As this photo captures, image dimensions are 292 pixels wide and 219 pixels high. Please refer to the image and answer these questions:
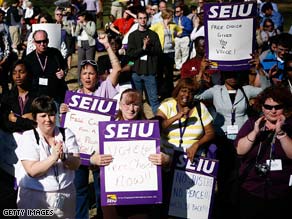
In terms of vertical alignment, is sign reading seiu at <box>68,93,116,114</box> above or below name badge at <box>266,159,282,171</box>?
above

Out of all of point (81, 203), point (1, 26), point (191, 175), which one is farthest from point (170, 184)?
point (1, 26)

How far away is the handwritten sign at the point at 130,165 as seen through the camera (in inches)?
237

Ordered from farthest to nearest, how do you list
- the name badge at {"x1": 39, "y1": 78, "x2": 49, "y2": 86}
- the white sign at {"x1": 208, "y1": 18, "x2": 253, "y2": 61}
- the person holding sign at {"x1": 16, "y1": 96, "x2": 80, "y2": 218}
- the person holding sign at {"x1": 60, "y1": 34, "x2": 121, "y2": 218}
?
the name badge at {"x1": 39, "y1": 78, "x2": 49, "y2": 86}, the white sign at {"x1": 208, "y1": 18, "x2": 253, "y2": 61}, the person holding sign at {"x1": 60, "y1": 34, "x2": 121, "y2": 218}, the person holding sign at {"x1": 16, "y1": 96, "x2": 80, "y2": 218}

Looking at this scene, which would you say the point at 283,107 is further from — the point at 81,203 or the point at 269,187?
the point at 81,203

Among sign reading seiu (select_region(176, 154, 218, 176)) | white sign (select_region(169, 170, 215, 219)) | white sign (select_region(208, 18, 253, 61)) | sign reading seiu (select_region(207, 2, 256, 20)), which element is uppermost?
sign reading seiu (select_region(207, 2, 256, 20))

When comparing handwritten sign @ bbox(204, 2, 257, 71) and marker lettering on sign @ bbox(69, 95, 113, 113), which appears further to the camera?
handwritten sign @ bbox(204, 2, 257, 71)

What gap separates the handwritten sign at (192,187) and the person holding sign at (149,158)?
880mm

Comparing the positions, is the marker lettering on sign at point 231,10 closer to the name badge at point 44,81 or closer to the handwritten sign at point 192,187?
the handwritten sign at point 192,187

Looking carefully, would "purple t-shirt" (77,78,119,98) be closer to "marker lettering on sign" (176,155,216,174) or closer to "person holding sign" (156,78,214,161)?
"person holding sign" (156,78,214,161)

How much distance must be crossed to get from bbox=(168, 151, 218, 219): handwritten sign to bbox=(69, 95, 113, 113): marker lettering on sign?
2.95 ft

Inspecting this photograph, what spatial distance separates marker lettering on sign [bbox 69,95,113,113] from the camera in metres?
6.92

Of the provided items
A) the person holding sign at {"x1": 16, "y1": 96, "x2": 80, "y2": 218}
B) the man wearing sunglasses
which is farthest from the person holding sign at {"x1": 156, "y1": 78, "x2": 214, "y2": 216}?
the man wearing sunglasses

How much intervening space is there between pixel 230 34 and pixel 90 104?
1.88 meters

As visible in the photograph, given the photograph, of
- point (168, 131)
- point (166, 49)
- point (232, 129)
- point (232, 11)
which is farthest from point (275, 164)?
point (166, 49)
